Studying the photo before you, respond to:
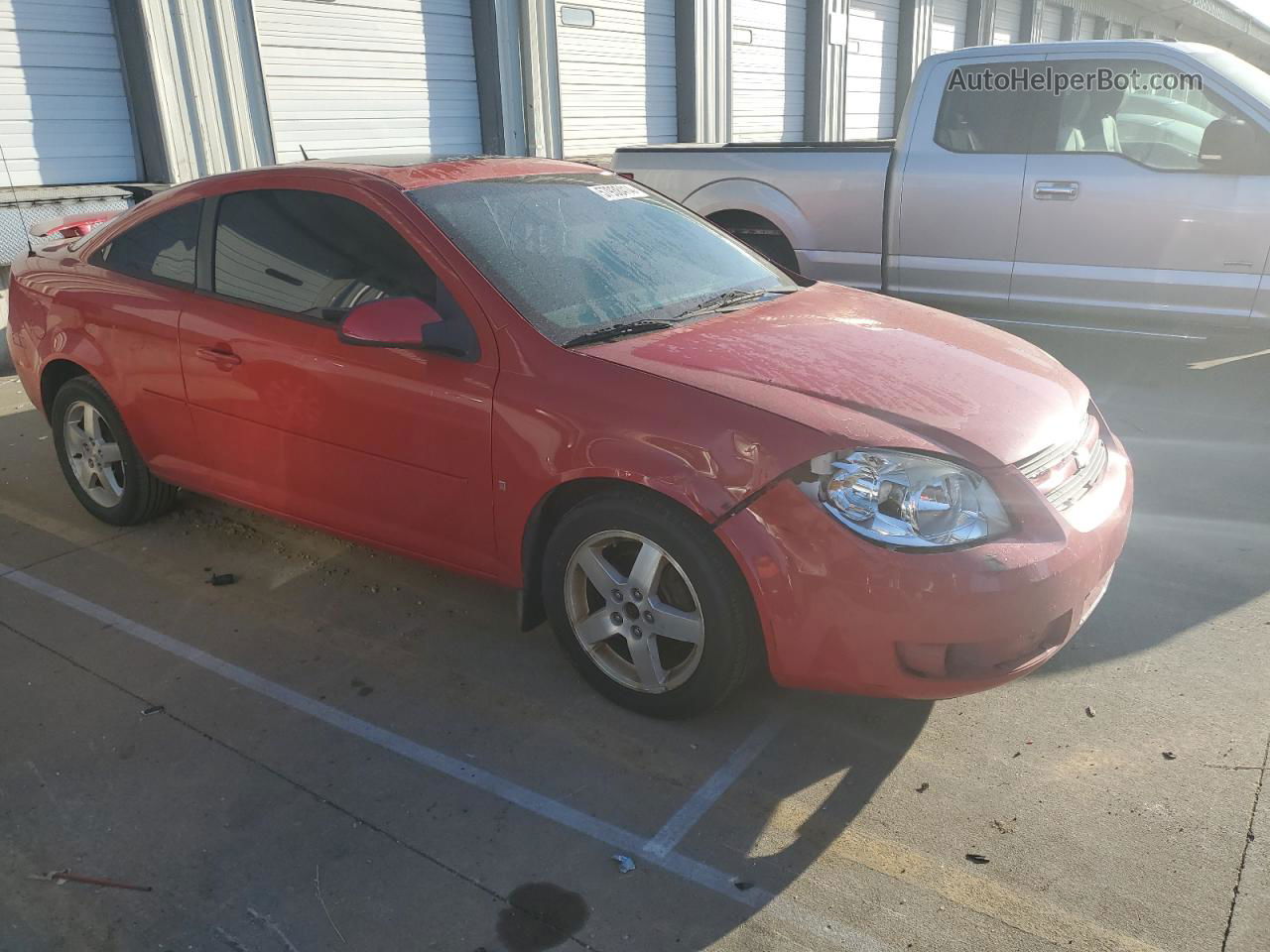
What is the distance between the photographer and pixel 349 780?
299 centimetres

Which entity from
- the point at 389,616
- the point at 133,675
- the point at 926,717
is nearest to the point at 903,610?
the point at 926,717

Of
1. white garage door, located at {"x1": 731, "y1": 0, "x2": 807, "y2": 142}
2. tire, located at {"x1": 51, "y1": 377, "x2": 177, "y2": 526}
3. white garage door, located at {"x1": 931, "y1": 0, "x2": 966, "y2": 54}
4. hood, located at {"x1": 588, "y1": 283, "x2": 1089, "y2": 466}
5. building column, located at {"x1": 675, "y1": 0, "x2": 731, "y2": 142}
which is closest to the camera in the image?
hood, located at {"x1": 588, "y1": 283, "x2": 1089, "y2": 466}

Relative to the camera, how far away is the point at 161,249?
14.1ft

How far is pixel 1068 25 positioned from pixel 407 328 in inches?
1147

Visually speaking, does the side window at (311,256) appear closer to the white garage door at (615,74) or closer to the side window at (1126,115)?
the side window at (1126,115)

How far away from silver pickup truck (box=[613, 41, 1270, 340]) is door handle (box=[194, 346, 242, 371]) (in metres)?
4.33

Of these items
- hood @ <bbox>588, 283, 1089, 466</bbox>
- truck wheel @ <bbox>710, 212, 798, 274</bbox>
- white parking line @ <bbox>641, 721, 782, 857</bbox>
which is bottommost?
white parking line @ <bbox>641, 721, 782, 857</bbox>

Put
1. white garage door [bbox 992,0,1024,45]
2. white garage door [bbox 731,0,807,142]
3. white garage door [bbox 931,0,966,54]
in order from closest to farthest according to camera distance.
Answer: white garage door [bbox 731,0,807,142]
white garage door [bbox 931,0,966,54]
white garage door [bbox 992,0,1024,45]

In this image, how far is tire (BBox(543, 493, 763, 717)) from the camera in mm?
2893

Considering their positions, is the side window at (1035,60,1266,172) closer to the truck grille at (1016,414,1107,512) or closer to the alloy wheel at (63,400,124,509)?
the truck grille at (1016,414,1107,512)

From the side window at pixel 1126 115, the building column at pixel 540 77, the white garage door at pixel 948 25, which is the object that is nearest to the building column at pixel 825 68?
the white garage door at pixel 948 25

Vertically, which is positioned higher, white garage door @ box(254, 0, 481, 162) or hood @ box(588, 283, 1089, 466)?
white garage door @ box(254, 0, 481, 162)

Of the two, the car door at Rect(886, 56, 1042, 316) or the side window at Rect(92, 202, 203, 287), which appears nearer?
the side window at Rect(92, 202, 203, 287)

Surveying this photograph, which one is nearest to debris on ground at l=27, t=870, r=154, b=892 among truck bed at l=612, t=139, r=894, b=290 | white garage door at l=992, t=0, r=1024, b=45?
truck bed at l=612, t=139, r=894, b=290
